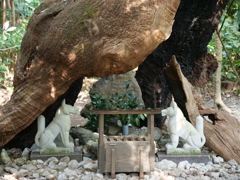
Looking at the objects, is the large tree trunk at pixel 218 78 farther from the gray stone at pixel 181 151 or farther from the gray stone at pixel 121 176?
the gray stone at pixel 121 176

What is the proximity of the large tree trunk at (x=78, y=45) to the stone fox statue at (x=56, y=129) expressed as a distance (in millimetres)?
356

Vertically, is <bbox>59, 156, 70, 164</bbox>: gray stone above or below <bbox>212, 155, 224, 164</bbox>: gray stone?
above

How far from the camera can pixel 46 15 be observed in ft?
12.6

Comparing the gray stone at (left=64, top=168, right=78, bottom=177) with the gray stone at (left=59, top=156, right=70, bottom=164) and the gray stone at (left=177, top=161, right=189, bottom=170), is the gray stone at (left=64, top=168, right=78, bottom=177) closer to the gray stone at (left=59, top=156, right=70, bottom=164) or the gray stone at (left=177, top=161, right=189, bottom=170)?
the gray stone at (left=59, top=156, right=70, bottom=164)

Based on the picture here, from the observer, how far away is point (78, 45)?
326cm

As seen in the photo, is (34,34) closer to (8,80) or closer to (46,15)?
(46,15)

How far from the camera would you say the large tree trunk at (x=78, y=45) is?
3033mm

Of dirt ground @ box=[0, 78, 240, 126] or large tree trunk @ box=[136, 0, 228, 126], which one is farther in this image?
dirt ground @ box=[0, 78, 240, 126]

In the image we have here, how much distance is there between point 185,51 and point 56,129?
2521mm

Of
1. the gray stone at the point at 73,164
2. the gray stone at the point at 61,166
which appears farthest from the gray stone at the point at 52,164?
the gray stone at the point at 73,164

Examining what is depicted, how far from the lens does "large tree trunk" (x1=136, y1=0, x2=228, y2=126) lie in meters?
4.96

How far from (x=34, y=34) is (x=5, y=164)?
1.65 meters

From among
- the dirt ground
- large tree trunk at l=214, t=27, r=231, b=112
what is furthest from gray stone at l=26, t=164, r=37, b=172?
large tree trunk at l=214, t=27, r=231, b=112

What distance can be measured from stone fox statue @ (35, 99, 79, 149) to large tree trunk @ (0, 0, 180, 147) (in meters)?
0.36
